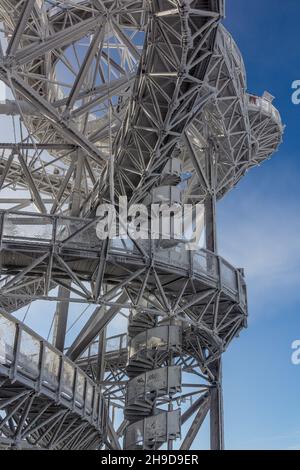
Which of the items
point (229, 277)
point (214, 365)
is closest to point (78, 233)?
point (229, 277)

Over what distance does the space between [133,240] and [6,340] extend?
5.85m

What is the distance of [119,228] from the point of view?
75.9ft

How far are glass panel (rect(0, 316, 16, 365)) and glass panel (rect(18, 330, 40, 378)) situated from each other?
380mm

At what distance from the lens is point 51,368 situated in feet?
65.6

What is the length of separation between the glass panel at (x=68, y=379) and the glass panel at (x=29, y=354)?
169 cm

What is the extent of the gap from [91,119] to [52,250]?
20.3 meters

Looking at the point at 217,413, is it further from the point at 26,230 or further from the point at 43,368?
the point at 26,230

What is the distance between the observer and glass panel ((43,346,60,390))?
1959cm

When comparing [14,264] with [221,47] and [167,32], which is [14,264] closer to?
[167,32]

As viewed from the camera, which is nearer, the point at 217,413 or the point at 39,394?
the point at 39,394

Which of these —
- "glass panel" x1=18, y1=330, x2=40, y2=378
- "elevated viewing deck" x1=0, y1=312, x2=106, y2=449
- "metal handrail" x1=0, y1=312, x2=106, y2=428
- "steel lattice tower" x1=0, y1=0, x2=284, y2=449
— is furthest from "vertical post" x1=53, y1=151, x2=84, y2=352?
"glass panel" x1=18, y1=330, x2=40, y2=378

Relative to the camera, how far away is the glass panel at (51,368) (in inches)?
771

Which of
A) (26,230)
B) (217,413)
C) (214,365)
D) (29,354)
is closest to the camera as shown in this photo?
(29,354)
